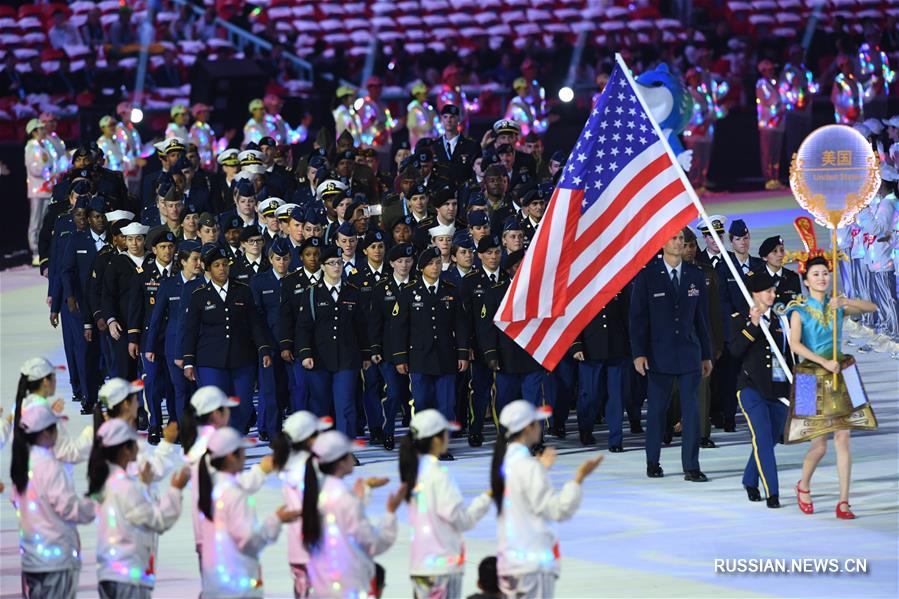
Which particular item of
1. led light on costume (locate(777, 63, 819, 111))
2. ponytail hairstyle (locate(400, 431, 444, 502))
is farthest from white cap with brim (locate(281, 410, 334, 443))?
led light on costume (locate(777, 63, 819, 111))

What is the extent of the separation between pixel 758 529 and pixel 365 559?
454 centimetres

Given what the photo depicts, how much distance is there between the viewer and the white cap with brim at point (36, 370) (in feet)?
41.1

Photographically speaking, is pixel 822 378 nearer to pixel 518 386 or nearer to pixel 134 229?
pixel 518 386

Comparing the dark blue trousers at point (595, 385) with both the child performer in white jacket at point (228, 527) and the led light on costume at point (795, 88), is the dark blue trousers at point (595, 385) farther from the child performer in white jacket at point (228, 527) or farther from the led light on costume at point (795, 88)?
the led light on costume at point (795, 88)

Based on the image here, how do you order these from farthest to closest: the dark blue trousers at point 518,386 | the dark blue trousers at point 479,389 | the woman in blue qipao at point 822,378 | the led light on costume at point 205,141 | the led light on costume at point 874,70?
the led light on costume at point 874,70, the led light on costume at point 205,141, the dark blue trousers at point 479,389, the dark blue trousers at point 518,386, the woman in blue qipao at point 822,378

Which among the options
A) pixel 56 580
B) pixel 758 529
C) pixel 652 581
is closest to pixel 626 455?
pixel 758 529

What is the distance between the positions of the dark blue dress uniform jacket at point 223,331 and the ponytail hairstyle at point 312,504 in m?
6.73

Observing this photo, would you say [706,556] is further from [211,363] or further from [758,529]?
[211,363]

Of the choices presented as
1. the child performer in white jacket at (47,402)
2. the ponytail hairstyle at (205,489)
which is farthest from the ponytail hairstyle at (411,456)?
the child performer in white jacket at (47,402)

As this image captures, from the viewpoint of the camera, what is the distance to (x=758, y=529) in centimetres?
1438

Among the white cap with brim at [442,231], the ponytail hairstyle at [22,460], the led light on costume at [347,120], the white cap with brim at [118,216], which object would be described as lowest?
the ponytail hairstyle at [22,460]

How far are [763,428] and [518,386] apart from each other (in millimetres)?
3033

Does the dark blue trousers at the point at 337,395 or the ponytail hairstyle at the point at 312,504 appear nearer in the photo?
the ponytail hairstyle at the point at 312,504

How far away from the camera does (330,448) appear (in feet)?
34.3
